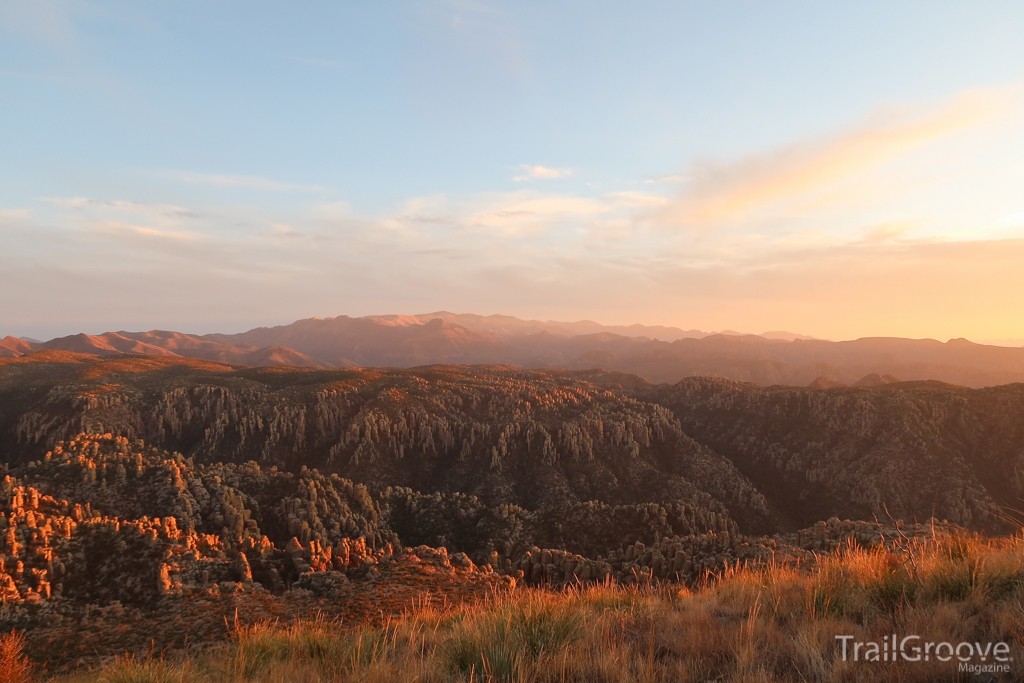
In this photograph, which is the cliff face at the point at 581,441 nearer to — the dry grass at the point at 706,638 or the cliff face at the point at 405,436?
the cliff face at the point at 405,436

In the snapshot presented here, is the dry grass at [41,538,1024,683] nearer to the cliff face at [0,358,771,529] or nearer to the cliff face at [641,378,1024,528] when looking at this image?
the cliff face at [0,358,771,529]

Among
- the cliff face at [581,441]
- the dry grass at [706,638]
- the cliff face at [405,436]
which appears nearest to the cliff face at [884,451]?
the cliff face at [581,441]

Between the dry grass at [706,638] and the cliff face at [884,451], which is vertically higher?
the dry grass at [706,638]

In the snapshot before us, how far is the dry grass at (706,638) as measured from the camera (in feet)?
18.9

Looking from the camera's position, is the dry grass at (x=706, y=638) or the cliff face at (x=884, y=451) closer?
the dry grass at (x=706, y=638)

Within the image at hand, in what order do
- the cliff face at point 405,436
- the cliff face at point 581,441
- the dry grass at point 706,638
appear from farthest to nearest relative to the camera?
the cliff face at point 405,436
the cliff face at point 581,441
the dry grass at point 706,638

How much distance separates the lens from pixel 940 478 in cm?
7306

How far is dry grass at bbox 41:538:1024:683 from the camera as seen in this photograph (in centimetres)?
575

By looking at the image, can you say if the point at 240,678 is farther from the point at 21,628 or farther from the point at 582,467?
the point at 582,467

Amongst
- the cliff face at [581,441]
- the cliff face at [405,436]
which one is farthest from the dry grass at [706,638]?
the cliff face at [405,436]

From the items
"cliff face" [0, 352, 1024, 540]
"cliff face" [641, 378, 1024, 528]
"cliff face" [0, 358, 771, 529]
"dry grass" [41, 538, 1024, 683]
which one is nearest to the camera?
"dry grass" [41, 538, 1024, 683]

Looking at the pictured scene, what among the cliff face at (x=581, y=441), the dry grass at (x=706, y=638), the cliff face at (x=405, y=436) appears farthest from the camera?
the cliff face at (x=405, y=436)

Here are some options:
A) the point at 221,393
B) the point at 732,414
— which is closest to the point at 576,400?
the point at 732,414

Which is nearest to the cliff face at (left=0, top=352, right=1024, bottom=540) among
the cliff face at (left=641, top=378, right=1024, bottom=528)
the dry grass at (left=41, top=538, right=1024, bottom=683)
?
the cliff face at (left=641, top=378, right=1024, bottom=528)
